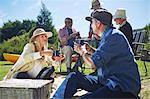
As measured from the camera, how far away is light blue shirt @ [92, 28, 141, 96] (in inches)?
136

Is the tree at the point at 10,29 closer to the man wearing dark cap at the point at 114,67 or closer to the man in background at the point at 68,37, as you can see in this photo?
the man in background at the point at 68,37

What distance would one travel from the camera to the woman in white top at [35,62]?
17.1 feet

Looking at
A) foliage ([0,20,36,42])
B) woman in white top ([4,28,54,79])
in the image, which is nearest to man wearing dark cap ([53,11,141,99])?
woman in white top ([4,28,54,79])

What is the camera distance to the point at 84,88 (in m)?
3.93

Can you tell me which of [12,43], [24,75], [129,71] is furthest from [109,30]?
[12,43]

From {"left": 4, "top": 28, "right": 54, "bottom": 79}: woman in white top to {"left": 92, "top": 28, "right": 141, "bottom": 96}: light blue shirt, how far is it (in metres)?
1.95

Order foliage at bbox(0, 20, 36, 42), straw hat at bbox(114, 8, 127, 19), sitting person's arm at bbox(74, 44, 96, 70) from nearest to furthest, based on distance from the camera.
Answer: sitting person's arm at bbox(74, 44, 96, 70)
straw hat at bbox(114, 8, 127, 19)
foliage at bbox(0, 20, 36, 42)

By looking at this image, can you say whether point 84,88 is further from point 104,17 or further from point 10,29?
point 10,29

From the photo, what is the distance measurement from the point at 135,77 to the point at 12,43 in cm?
2767

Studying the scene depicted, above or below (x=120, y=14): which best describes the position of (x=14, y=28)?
below

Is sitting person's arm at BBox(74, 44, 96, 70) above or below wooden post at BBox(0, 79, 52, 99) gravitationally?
Result: above

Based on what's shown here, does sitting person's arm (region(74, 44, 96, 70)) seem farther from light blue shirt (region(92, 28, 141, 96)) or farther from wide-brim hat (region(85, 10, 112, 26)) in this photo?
wide-brim hat (region(85, 10, 112, 26))

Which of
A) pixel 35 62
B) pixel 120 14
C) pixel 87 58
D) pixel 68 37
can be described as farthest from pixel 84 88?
pixel 68 37

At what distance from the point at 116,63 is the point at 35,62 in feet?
6.96
